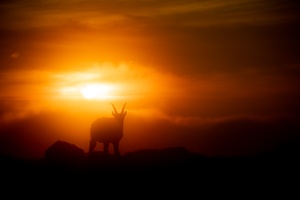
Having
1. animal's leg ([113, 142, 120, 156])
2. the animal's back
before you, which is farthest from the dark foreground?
the animal's back

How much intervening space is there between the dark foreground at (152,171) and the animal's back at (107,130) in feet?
4.41

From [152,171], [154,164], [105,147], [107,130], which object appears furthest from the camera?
[105,147]

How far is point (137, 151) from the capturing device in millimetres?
40062

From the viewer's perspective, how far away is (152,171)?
34281mm

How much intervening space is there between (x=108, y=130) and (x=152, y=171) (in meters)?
6.77

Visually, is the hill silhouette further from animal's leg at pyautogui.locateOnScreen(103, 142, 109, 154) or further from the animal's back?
the animal's back

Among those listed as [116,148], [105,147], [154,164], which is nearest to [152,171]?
[154,164]

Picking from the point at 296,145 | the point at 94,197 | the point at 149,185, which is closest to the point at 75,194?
the point at 94,197

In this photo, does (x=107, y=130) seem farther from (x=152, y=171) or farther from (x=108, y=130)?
(x=152, y=171)

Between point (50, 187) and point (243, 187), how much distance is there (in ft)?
32.4

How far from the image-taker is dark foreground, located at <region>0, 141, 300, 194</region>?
31.8m

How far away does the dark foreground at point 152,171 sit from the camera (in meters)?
31.8

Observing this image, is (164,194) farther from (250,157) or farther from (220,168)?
(250,157)

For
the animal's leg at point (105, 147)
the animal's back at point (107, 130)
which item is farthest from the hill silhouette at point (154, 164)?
the animal's back at point (107, 130)
